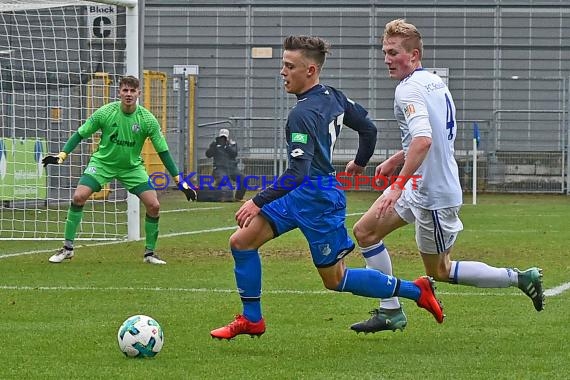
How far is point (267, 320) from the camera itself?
7973 mm

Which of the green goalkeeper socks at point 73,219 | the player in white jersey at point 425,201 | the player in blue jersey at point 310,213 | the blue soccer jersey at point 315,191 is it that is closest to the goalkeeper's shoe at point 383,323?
the player in white jersey at point 425,201

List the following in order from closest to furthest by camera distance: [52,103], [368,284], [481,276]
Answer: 1. [368,284]
2. [481,276]
3. [52,103]

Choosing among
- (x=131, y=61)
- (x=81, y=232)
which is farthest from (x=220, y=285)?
(x=81, y=232)

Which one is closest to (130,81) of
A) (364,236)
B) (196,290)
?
(196,290)

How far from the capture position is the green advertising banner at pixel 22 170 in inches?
738

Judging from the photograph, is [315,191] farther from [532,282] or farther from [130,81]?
[130,81]

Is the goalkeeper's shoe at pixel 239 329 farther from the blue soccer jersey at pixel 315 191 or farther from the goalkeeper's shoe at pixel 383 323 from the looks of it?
the goalkeeper's shoe at pixel 383 323

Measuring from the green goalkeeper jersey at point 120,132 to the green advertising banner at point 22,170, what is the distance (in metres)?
6.23

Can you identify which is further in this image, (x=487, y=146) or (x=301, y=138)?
(x=487, y=146)

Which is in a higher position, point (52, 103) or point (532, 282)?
point (52, 103)

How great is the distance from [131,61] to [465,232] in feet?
16.2

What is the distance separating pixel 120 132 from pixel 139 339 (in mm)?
6370

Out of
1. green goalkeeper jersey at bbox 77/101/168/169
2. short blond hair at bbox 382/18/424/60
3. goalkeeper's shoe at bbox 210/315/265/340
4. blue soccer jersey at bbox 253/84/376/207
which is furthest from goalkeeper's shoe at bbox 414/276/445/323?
green goalkeeper jersey at bbox 77/101/168/169

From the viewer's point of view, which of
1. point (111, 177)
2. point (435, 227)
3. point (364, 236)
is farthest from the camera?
point (111, 177)
